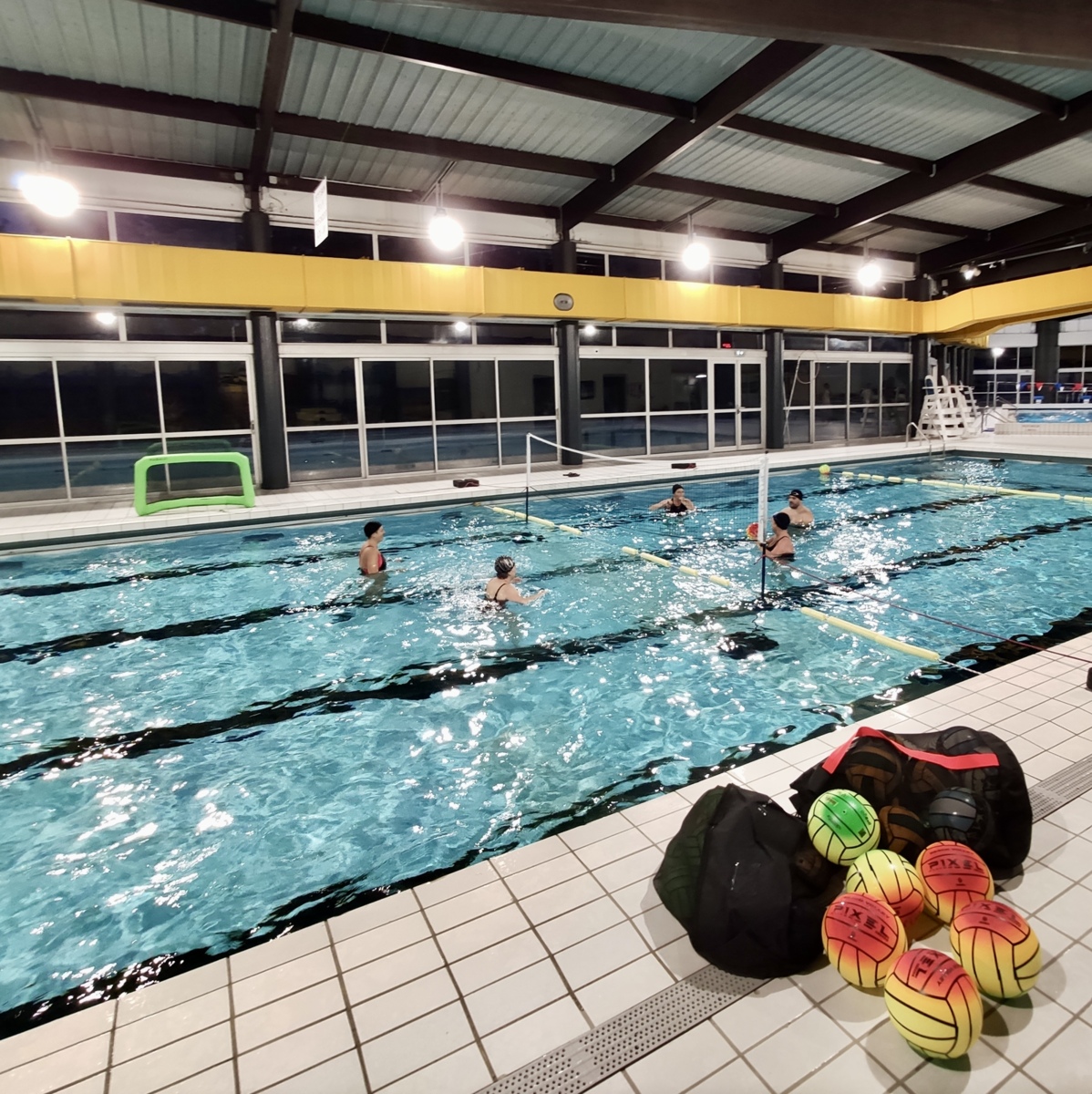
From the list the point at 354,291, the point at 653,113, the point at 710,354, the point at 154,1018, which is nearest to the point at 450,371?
the point at 710,354

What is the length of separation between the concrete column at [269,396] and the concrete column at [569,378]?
526cm

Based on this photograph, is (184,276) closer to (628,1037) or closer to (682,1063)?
(628,1037)

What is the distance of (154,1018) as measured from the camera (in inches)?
76.0

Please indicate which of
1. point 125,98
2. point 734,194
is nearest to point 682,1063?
point 125,98

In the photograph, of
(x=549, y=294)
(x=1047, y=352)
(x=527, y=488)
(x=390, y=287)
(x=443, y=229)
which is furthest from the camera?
(x=1047, y=352)

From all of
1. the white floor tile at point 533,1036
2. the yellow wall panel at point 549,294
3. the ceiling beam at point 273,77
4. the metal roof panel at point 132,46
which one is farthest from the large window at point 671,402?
the white floor tile at point 533,1036

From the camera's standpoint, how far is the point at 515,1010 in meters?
1.92

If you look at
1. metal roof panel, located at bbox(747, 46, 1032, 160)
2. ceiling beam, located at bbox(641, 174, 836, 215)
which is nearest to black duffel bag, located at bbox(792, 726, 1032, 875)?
metal roof panel, located at bbox(747, 46, 1032, 160)

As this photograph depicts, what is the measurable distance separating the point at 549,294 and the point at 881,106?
5.82m

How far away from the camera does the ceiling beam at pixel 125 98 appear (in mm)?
7688

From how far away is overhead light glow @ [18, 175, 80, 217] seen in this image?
759cm

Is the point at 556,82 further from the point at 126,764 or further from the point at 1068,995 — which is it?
the point at 1068,995

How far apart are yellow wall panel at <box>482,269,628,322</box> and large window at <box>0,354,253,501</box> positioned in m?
4.45

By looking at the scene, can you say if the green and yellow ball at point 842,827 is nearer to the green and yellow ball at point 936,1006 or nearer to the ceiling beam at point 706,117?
the green and yellow ball at point 936,1006
